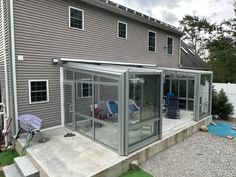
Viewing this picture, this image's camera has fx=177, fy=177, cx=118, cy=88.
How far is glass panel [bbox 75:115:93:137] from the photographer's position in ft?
20.2

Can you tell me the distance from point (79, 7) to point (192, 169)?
7441mm

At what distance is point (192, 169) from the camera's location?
5090mm

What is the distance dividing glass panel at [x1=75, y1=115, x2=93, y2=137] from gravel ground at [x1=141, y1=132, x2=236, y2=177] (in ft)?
6.97

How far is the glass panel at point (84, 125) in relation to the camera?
20.2 feet

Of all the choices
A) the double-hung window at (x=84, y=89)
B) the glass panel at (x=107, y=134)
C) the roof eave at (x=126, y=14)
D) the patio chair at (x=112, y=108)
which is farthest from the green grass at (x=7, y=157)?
the roof eave at (x=126, y=14)

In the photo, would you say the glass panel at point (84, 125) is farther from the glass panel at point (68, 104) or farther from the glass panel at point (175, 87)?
the glass panel at point (175, 87)

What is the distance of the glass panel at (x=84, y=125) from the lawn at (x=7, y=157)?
220 cm

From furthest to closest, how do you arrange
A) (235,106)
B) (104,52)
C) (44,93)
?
(235,106) < (104,52) < (44,93)

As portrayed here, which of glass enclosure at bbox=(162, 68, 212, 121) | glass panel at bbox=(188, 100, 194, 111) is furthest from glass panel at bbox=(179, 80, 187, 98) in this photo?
glass panel at bbox=(188, 100, 194, 111)

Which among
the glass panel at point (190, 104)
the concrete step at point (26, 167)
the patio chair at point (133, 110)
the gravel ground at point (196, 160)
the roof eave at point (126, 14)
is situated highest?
the roof eave at point (126, 14)

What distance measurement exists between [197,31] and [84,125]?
25.6 metres

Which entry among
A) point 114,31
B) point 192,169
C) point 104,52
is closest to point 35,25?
point 104,52

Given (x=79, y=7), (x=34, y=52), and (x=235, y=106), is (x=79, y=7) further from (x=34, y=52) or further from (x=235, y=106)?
(x=235, y=106)

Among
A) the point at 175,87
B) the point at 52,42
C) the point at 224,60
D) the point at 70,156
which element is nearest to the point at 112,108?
the point at 70,156
